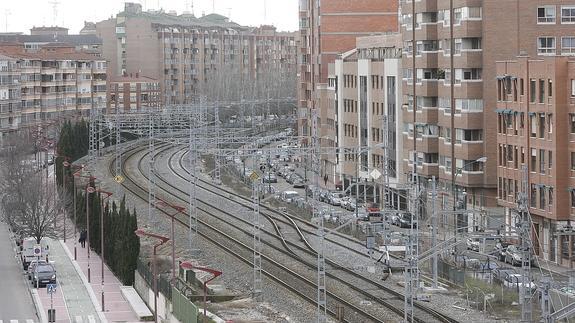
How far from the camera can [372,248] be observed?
44219mm

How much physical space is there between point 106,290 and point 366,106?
27025 mm

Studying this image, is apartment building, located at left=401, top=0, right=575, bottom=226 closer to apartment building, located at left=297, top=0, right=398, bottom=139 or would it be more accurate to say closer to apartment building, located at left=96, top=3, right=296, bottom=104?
apartment building, located at left=297, top=0, right=398, bottom=139

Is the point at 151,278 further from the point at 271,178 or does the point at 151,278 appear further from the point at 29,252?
the point at 271,178

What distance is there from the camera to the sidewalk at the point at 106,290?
127ft

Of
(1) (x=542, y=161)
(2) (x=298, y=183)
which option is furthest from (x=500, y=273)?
(2) (x=298, y=183)

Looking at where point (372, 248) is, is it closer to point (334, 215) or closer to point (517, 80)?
point (517, 80)

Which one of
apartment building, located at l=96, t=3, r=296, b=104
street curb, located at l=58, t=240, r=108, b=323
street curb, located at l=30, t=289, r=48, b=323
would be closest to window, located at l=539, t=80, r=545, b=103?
street curb, located at l=58, t=240, r=108, b=323

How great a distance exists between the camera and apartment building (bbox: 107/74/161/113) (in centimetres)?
13150

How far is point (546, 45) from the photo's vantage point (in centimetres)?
5159

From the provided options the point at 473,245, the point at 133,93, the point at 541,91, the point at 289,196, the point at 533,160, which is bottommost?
the point at 473,245

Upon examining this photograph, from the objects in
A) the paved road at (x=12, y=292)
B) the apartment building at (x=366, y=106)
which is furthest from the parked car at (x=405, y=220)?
the paved road at (x=12, y=292)

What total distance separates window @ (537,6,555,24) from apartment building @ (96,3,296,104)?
300 feet

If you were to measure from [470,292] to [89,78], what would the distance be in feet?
296

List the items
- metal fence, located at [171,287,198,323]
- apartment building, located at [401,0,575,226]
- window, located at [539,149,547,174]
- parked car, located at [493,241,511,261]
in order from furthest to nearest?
apartment building, located at [401,0,575,226], window, located at [539,149,547,174], parked car, located at [493,241,511,261], metal fence, located at [171,287,198,323]
